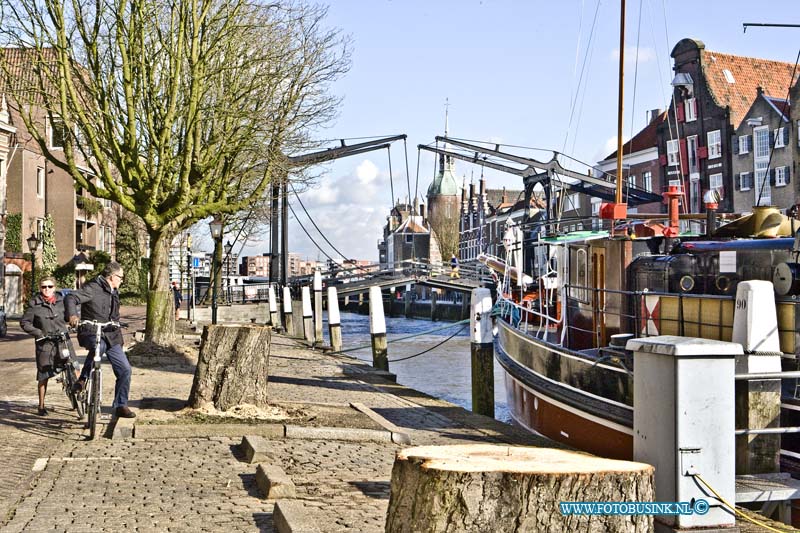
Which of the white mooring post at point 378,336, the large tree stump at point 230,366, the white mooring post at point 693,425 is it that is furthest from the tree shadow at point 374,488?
the white mooring post at point 378,336

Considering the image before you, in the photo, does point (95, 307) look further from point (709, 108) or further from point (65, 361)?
point (709, 108)

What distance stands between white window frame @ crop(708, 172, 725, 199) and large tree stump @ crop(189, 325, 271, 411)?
40.1 metres

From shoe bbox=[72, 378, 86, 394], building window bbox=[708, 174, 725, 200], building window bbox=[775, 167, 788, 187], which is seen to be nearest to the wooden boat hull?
shoe bbox=[72, 378, 86, 394]

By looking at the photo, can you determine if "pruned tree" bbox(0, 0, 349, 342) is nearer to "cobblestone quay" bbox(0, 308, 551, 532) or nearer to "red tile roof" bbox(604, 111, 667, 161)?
"cobblestone quay" bbox(0, 308, 551, 532)

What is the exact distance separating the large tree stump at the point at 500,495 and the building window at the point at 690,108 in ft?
156

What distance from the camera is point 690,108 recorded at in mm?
49125

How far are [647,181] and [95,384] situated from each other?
46952 millimetres

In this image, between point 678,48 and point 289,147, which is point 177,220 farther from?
point 678,48

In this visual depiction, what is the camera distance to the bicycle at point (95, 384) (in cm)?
933

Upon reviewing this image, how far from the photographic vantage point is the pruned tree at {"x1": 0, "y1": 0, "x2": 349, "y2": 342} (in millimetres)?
17906

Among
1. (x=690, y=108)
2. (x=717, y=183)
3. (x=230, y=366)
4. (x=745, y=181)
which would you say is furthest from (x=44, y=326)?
(x=690, y=108)

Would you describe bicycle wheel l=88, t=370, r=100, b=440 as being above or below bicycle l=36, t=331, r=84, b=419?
below

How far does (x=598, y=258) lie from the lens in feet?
46.4

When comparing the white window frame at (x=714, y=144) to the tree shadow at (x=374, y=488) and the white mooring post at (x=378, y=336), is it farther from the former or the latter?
the tree shadow at (x=374, y=488)
